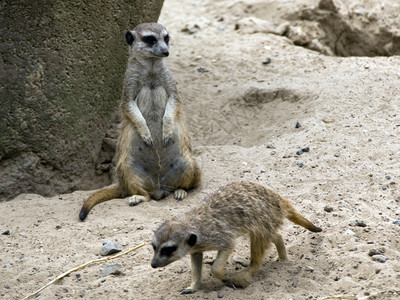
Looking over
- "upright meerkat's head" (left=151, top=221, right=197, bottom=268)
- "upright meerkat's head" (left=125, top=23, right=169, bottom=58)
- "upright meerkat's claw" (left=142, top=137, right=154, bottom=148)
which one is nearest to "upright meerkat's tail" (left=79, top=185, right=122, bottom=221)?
"upright meerkat's claw" (left=142, top=137, right=154, bottom=148)

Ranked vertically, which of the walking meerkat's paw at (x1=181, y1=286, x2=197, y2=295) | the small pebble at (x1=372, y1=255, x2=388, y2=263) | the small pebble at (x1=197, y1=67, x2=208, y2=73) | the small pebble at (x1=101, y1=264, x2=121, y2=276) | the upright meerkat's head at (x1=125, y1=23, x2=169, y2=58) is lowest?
the small pebble at (x1=197, y1=67, x2=208, y2=73)

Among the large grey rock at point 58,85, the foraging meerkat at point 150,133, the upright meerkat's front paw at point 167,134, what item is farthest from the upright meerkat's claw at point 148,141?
the large grey rock at point 58,85

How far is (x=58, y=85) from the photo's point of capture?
4.68m

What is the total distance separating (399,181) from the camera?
4.06m

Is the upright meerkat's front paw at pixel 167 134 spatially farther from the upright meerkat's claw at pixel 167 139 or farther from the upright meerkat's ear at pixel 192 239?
the upright meerkat's ear at pixel 192 239

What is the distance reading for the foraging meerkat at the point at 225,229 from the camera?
2.87 meters

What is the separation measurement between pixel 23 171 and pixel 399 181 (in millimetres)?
2912

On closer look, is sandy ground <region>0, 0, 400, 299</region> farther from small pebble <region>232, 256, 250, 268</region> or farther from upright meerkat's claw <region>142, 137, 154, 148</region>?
upright meerkat's claw <region>142, 137, 154, 148</region>

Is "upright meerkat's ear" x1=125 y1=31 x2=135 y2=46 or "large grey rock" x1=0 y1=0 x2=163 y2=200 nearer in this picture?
"large grey rock" x1=0 y1=0 x2=163 y2=200

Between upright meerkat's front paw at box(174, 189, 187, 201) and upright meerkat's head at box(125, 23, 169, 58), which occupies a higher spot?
upright meerkat's head at box(125, 23, 169, 58)

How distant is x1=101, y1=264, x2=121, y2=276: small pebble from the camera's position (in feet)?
10.9

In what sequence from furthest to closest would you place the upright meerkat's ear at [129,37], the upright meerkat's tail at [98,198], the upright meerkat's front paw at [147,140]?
the upright meerkat's front paw at [147,140] < the upright meerkat's ear at [129,37] < the upright meerkat's tail at [98,198]

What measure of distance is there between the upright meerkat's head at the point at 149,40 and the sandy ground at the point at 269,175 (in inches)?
41.1

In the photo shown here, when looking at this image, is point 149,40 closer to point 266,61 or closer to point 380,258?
point 266,61
